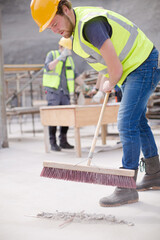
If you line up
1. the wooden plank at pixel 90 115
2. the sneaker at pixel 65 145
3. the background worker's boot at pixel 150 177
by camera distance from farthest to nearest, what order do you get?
the sneaker at pixel 65 145 < the wooden plank at pixel 90 115 < the background worker's boot at pixel 150 177

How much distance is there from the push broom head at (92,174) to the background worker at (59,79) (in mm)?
2334

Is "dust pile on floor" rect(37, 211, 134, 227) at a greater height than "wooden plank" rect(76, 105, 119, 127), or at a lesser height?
lesser

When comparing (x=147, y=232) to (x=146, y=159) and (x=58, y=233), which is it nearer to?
(x=58, y=233)

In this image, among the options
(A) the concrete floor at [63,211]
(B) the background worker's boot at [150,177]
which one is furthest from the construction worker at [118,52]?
(B) the background worker's boot at [150,177]

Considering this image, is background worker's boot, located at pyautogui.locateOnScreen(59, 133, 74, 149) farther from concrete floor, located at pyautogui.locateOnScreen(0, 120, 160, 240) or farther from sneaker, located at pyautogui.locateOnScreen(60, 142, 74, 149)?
concrete floor, located at pyautogui.locateOnScreen(0, 120, 160, 240)

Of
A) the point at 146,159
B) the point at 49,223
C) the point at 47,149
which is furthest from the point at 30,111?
the point at 49,223

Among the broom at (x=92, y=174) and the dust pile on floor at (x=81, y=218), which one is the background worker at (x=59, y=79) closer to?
the broom at (x=92, y=174)

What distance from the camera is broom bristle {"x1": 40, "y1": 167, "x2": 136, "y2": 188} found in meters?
1.81

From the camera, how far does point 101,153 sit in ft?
13.0

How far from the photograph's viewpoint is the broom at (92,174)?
181 cm

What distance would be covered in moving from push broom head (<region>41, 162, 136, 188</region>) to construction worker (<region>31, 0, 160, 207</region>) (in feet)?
0.54

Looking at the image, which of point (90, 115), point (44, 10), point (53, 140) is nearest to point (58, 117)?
point (90, 115)

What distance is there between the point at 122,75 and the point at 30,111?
161 inches

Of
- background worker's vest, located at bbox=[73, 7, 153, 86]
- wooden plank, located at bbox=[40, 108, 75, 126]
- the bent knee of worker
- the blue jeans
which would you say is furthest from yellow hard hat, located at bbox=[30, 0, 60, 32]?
wooden plank, located at bbox=[40, 108, 75, 126]
